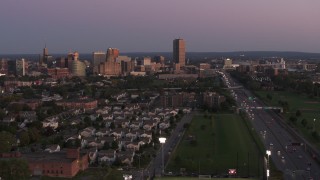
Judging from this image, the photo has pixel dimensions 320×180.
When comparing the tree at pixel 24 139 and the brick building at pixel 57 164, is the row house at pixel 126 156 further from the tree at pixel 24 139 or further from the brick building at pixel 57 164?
the tree at pixel 24 139

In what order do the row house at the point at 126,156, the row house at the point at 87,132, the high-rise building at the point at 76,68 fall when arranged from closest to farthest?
1. the row house at the point at 126,156
2. the row house at the point at 87,132
3. the high-rise building at the point at 76,68

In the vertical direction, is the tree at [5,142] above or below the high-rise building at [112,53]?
below

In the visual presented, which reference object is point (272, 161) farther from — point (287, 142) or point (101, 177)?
point (101, 177)

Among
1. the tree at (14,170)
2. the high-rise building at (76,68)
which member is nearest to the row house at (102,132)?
the tree at (14,170)

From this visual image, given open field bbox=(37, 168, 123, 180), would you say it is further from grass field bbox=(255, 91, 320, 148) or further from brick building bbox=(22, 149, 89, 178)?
grass field bbox=(255, 91, 320, 148)

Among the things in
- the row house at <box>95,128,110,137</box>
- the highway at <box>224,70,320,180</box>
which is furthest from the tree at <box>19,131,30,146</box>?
the highway at <box>224,70,320,180</box>

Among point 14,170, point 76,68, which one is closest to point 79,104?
point 14,170

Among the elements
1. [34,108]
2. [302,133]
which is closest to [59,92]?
[34,108]
